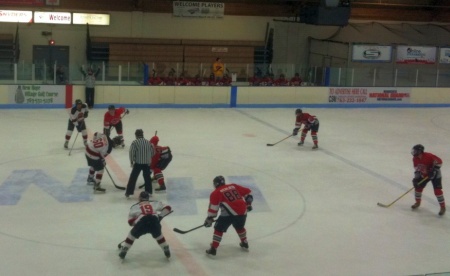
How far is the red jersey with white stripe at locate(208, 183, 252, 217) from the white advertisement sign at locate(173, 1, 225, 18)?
18574 mm

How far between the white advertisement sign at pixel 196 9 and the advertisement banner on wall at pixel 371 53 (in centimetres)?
556

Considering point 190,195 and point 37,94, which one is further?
point 37,94

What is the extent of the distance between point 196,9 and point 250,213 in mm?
17033

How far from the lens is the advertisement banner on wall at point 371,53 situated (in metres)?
25.2

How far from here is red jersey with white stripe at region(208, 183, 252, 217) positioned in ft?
26.8

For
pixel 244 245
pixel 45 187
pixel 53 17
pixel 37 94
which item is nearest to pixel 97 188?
pixel 45 187

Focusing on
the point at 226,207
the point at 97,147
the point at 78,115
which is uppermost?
the point at 78,115

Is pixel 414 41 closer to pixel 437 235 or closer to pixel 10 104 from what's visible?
pixel 10 104

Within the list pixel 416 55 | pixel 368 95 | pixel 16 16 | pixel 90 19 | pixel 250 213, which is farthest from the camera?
pixel 416 55

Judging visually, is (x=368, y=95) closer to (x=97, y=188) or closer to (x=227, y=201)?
(x=97, y=188)

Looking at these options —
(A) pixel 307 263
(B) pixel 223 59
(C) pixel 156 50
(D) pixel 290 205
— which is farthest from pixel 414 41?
(A) pixel 307 263

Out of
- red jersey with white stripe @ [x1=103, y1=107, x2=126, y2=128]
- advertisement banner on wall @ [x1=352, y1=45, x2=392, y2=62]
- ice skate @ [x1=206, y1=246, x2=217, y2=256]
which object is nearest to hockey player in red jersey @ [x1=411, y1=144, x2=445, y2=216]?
ice skate @ [x1=206, y1=246, x2=217, y2=256]

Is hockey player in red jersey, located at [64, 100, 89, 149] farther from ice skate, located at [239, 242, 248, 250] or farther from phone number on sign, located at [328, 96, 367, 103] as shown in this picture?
phone number on sign, located at [328, 96, 367, 103]

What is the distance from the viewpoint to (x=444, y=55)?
26703 mm
